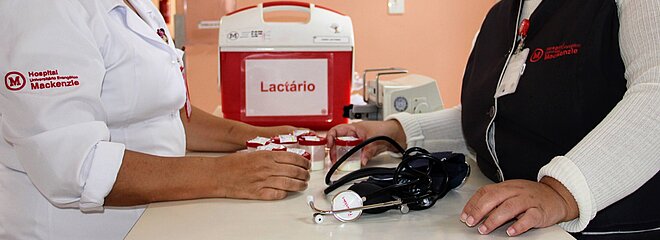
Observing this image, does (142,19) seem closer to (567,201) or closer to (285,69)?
(285,69)

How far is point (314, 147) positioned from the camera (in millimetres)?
1504

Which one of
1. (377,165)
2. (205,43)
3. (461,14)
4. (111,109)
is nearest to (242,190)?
(111,109)

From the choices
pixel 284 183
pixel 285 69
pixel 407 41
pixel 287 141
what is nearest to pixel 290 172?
pixel 284 183

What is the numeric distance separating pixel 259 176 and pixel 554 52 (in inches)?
22.5

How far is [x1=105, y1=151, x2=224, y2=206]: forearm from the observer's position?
3.89ft

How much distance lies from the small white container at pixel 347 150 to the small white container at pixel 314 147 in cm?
4

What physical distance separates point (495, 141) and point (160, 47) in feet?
2.30

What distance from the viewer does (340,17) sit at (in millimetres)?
2143

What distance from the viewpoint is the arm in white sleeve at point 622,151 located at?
100cm

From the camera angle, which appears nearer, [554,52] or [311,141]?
[554,52]

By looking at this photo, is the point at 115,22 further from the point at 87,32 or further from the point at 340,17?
the point at 340,17

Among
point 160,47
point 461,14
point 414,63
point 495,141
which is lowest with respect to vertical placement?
point 414,63

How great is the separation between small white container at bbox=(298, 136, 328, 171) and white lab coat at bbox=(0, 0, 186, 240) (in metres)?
0.30

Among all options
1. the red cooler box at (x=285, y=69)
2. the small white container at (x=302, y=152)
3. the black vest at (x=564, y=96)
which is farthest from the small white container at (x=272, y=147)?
the red cooler box at (x=285, y=69)
